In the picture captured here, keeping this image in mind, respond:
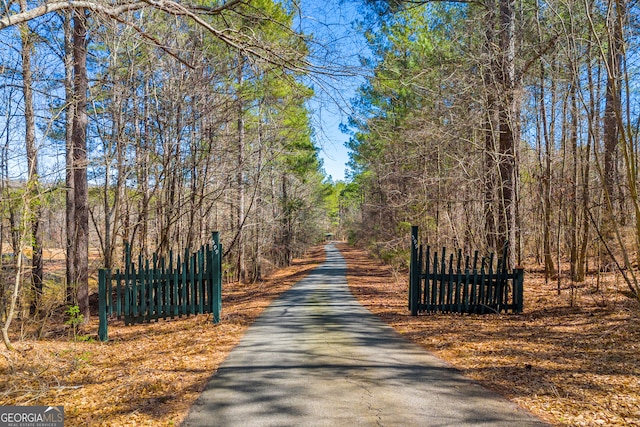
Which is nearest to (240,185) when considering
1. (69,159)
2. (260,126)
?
(260,126)

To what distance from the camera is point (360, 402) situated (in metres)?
3.95

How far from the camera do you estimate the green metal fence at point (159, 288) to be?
299 inches

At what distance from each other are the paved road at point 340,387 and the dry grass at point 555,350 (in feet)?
1.36

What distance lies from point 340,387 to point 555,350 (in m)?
3.68

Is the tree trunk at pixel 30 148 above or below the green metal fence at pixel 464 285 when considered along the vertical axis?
above

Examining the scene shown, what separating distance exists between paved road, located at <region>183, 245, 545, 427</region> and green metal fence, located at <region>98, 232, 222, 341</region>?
1.74 m

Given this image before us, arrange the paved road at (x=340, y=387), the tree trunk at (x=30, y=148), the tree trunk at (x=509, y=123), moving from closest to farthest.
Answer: the paved road at (x=340, y=387) → the tree trunk at (x=30, y=148) → the tree trunk at (x=509, y=123)

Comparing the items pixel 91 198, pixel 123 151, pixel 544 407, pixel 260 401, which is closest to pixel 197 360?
pixel 260 401

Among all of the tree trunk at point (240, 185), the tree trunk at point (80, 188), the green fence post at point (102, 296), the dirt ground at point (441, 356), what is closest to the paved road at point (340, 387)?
the dirt ground at point (441, 356)

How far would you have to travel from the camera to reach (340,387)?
436 centimetres

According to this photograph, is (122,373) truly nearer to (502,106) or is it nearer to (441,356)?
(441,356)

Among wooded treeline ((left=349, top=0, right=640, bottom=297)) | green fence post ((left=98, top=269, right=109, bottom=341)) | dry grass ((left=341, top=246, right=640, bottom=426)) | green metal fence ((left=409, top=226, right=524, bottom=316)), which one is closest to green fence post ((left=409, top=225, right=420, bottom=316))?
green metal fence ((left=409, top=226, right=524, bottom=316))

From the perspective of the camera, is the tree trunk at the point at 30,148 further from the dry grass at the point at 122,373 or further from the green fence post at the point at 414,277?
the green fence post at the point at 414,277

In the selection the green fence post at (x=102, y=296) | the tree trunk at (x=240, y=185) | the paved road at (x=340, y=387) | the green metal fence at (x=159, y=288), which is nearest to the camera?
the paved road at (x=340, y=387)
